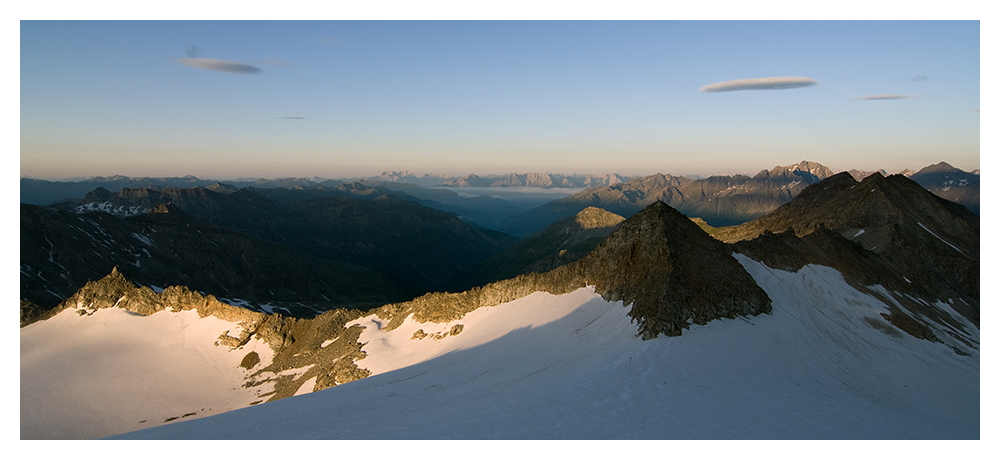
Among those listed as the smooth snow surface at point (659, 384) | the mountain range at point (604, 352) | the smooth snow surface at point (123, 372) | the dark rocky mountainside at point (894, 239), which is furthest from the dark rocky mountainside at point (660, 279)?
the smooth snow surface at point (123, 372)

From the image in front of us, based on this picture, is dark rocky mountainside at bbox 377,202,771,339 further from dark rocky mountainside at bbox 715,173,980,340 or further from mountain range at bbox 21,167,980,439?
dark rocky mountainside at bbox 715,173,980,340

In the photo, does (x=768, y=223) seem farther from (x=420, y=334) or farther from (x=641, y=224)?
(x=420, y=334)

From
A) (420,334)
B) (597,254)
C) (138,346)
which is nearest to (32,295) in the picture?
(138,346)

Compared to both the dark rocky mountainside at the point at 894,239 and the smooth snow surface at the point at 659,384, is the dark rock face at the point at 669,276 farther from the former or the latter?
the dark rocky mountainside at the point at 894,239

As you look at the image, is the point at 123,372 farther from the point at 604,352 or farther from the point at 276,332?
the point at 604,352

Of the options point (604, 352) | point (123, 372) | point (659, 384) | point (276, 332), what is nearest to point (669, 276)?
point (604, 352)

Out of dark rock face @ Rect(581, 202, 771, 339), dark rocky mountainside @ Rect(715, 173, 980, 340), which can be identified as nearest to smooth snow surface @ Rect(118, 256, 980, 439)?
Result: dark rock face @ Rect(581, 202, 771, 339)
